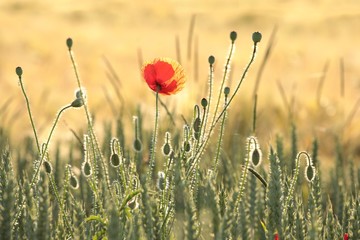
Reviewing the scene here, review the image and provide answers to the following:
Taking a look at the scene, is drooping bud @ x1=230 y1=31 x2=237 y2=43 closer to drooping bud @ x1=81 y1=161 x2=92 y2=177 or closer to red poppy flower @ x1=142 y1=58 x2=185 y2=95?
red poppy flower @ x1=142 y1=58 x2=185 y2=95

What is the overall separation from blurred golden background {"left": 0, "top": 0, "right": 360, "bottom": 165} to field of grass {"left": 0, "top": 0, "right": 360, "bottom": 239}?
0.06 ft

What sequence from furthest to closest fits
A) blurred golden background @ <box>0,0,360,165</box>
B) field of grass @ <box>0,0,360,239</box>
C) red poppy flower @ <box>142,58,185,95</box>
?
blurred golden background @ <box>0,0,360,165</box> → red poppy flower @ <box>142,58,185,95</box> → field of grass @ <box>0,0,360,239</box>

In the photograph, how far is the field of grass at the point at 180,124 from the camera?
43.7 inches

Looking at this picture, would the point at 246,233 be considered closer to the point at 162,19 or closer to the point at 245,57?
the point at 245,57

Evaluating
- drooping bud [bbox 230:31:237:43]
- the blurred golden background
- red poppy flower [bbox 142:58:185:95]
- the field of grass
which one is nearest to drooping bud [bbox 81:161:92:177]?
the field of grass

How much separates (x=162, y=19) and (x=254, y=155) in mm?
6753

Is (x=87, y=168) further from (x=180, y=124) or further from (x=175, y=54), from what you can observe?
(x=175, y=54)

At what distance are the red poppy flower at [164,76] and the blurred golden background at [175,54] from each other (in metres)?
1.62

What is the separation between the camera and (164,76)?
1229 mm

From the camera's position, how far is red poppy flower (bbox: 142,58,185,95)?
1.23m

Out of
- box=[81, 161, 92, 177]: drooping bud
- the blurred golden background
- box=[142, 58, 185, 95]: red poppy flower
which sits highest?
the blurred golden background

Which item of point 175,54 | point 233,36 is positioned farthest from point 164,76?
point 175,54

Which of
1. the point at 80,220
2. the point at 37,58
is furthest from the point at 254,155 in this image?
the point at 37,58

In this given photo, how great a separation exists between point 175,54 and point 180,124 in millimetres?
3289
